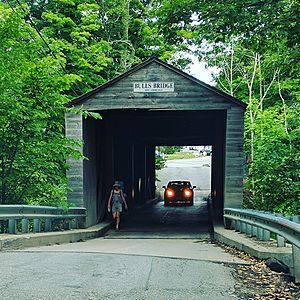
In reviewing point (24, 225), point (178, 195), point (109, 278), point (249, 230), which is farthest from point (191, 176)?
point (109, 278)

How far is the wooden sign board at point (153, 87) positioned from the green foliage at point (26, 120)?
4.09 metres

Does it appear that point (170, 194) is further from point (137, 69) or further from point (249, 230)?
point (249, 230)

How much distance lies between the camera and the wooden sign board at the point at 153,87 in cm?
1583

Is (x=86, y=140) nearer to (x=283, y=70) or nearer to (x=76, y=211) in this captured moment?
(x=76, y=211)

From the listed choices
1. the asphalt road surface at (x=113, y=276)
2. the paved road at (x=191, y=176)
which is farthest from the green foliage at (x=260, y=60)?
the paved road at (x=191, y=176)

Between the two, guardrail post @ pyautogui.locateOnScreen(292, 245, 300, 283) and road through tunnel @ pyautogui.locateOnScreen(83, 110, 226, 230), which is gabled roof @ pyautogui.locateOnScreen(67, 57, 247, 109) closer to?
road through tunnel @ pyautogui.locateOnScreen(83, 110, 226, 230)

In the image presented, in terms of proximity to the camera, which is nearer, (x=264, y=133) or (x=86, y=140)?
A: (x=86, y=140)

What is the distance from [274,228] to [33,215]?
5.43 meters

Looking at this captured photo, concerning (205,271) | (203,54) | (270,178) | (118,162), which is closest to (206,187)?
(203,54)

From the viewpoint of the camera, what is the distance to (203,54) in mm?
31328

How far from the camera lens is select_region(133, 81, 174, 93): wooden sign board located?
15.8 meters

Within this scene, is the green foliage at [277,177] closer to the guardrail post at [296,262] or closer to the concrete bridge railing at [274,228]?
the concrete bridge railing at [274,228]

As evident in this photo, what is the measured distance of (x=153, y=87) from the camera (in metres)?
15.9

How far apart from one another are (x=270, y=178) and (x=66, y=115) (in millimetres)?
7355
